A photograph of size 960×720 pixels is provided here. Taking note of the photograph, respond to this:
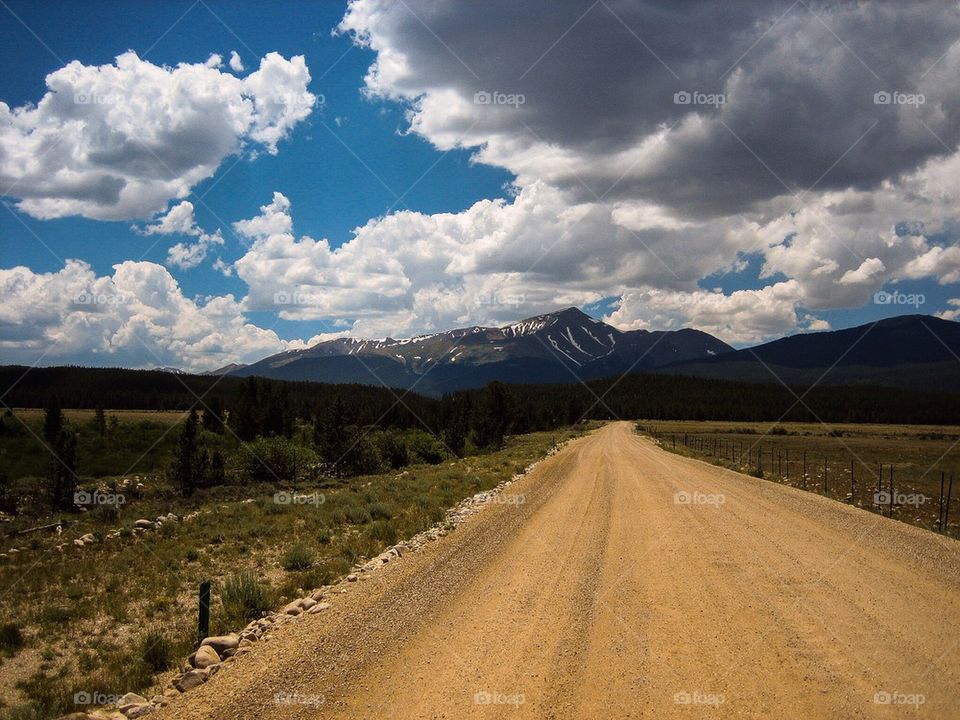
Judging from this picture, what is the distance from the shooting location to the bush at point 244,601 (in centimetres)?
1002

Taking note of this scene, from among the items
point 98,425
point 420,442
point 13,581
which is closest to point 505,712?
point 13,581

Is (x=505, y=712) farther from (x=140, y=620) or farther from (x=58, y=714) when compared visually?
(x=140, y=620)

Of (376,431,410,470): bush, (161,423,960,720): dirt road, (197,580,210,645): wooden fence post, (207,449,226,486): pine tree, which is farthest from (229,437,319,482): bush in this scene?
(197,580,210,645): wooden fence post

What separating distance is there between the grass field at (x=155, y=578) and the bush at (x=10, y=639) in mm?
19

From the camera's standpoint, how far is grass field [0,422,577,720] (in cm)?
898

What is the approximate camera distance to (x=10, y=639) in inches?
418

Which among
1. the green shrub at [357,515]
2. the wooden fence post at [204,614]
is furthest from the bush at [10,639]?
the green shrub at [357,515]

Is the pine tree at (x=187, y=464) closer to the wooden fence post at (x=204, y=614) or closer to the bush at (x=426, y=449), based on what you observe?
the bush at (x=426, y=449)

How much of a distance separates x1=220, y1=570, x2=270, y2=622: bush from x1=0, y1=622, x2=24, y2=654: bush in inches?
145

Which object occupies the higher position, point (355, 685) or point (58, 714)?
point (355, 685)

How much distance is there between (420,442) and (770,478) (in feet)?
151

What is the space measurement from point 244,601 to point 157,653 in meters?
1.78

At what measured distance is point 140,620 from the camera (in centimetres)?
1142

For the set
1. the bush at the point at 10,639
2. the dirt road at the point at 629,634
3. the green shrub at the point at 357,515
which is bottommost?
the bush at the point at 10,639
